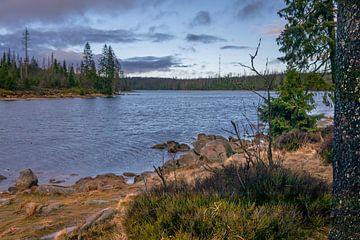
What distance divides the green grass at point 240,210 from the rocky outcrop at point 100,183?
29.5ft

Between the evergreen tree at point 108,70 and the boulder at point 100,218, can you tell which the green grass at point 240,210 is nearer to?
the boulder at point 100,218

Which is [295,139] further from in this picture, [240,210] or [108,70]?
[108,70]

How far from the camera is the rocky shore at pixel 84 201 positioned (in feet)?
23.3

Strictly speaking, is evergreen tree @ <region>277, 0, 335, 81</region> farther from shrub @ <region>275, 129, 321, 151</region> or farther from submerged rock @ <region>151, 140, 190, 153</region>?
submerged rock @ <region>151, 140, 190, 153</region>

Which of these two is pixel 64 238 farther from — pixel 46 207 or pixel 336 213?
pixel 336 213

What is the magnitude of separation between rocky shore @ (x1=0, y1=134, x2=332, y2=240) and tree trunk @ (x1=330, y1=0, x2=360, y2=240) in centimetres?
250

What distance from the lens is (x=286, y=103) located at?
15.1 meters

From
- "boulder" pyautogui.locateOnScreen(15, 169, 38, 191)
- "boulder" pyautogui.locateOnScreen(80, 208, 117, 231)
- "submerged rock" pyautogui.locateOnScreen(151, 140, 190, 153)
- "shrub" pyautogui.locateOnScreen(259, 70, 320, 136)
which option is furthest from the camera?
"submerged rock" pyautogui.locateOnScreen(151, 140, 190, 153)

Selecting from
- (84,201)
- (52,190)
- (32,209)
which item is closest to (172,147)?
(52,190)

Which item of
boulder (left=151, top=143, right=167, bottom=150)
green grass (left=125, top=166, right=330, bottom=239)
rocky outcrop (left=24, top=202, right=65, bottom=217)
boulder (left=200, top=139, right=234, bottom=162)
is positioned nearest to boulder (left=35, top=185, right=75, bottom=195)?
rocky outcrop (left=24, top=202, right=65, bottom=217)

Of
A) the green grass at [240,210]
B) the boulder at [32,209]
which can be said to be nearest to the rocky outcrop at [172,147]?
the boulder at [32,209]

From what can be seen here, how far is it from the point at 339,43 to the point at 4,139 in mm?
28683

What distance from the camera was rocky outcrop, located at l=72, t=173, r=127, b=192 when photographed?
14.6m

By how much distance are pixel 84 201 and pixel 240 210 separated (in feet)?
25.3
